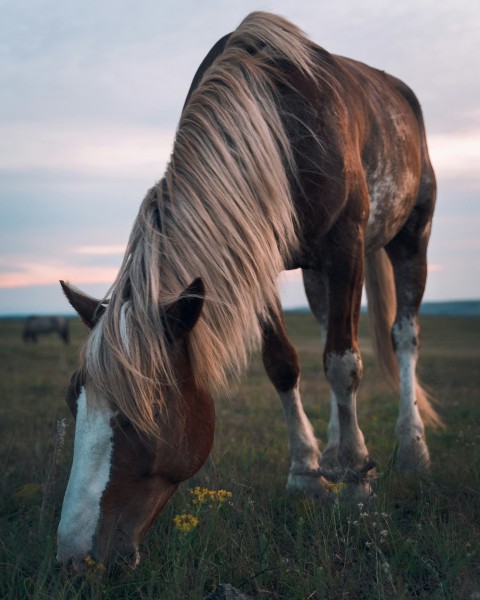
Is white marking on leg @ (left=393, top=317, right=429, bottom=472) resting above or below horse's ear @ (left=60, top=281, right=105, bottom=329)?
below

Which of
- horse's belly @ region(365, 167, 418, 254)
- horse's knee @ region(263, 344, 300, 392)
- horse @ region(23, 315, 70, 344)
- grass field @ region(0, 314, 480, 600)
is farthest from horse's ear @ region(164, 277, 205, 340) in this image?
horse @ region(23, 315, 70, 344)

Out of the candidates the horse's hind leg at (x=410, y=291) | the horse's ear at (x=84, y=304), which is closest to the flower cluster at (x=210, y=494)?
the horse's ear at (x=84, y=304)

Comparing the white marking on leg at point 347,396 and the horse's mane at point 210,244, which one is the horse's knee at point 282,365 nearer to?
the white marking on leg at point 347,396

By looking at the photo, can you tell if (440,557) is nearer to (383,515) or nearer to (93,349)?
(383,515)

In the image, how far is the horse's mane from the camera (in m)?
2.23

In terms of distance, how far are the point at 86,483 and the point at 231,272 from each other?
1.03m

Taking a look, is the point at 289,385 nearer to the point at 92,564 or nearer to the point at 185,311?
the point at 185,311

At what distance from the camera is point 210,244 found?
2.59m

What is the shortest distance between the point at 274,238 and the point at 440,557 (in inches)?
58.5

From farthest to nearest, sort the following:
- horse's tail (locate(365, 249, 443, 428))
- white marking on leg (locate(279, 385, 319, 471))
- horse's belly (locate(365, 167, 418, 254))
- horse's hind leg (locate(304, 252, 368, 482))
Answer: horse's tail (locate(365, 249, 443, 428)), horse's belly (locate(365, 167, 418, 254)), white marking on leg (locate(279, 385, 319, 471)), horse's hind leg (locate(304, 252, 368, 482))

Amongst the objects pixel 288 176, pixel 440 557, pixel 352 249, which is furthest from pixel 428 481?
pixel 288 176

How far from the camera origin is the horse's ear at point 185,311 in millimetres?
2242

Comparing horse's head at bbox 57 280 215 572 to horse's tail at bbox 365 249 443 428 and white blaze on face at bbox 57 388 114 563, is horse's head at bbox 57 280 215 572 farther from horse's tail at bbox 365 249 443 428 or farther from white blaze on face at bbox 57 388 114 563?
horse's tail at bbox 365 249 443 428

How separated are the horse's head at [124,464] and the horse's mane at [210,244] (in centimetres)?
5
